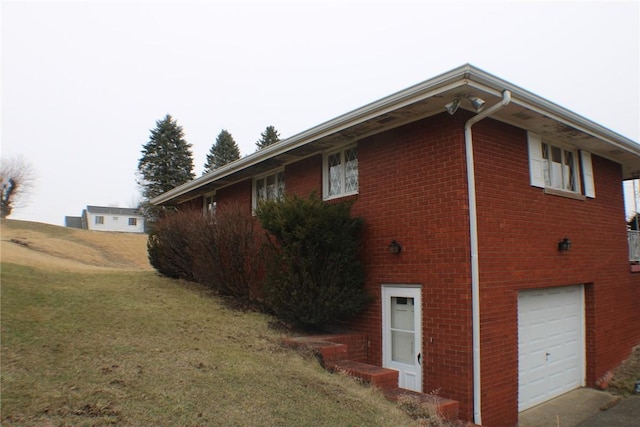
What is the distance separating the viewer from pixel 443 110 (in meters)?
6.81

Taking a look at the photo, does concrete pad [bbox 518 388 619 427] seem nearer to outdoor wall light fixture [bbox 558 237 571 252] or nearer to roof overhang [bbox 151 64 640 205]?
outdoor wall light fixture [bbox 558 237 571 252]

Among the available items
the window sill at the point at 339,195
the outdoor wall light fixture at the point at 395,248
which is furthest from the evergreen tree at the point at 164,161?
the outdoor wall light fixture at the point at 395,248

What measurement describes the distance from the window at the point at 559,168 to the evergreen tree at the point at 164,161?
31.7 metres

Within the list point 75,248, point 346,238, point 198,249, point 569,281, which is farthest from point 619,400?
point 75,248

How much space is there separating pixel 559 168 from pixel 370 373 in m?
5.73

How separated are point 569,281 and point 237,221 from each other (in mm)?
6553

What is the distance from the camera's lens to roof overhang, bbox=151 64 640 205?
19.8 ft

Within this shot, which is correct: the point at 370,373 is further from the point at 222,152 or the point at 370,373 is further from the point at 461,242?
the point at 222,152

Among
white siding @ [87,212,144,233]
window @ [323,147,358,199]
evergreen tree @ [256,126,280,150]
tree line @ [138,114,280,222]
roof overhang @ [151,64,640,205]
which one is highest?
evergreen tree @ [256,126,280,150]

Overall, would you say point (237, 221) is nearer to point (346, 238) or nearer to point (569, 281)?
point (346, 238)

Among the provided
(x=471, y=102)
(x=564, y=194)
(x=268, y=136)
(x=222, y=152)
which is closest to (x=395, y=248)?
(x=471, y=102)

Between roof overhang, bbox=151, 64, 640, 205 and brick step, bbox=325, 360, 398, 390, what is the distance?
12.3ft

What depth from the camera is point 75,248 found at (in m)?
29.5

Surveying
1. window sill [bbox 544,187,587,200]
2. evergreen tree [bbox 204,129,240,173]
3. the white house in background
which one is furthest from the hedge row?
the white house in background
